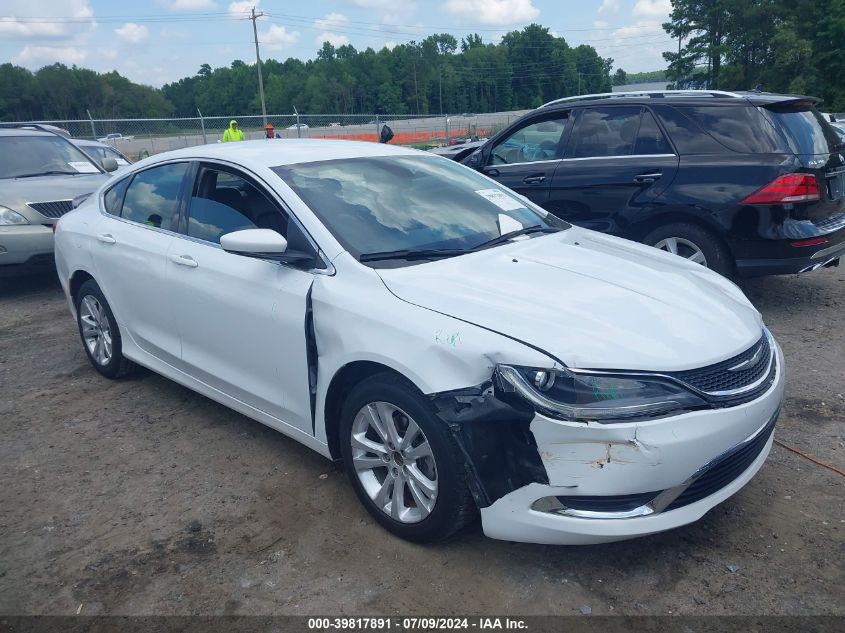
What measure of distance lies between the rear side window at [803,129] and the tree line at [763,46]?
35.4 m

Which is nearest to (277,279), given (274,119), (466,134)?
(274,119)

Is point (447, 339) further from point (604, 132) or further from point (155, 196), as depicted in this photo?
point (604, 132)

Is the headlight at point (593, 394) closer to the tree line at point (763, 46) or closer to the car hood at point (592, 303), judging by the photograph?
the car hood at point (592, 303)

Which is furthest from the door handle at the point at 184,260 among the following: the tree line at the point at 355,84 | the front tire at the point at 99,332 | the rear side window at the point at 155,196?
the tree line at the point at 355,84

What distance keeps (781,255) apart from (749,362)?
3.15m

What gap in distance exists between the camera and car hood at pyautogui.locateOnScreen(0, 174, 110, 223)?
775 centimetres

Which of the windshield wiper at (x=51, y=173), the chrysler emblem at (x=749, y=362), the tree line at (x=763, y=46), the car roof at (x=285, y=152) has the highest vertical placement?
the tree line at (x=763, y=46)

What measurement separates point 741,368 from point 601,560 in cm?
96

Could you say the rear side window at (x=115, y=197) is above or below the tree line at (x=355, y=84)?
below

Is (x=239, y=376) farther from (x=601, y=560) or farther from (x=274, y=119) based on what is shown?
(x=274, y=119)

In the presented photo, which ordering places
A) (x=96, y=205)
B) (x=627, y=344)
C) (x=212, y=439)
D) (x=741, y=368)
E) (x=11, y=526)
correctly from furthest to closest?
(x=96, y=205), (x=212, y=439), (x=11, y=526), (x=741, y=368), (x=627, y=344)

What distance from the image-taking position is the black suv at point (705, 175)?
219 inches

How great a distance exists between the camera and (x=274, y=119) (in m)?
22.3

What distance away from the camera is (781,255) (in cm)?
557
